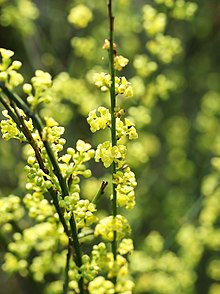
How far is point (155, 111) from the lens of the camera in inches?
158

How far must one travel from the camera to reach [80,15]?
279 cm

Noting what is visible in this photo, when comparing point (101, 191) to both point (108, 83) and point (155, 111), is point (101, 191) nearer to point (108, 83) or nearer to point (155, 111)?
point (108, 83)

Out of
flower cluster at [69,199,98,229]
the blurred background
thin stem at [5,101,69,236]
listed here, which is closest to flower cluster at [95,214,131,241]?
flower cluster at [69,199,98,229]

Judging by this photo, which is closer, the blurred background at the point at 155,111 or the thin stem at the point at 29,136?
the thin stem at the point at 29,136

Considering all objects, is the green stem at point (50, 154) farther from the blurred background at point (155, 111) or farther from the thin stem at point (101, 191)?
the blurred background at point (155, 111)

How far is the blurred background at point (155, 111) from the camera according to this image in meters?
2.71

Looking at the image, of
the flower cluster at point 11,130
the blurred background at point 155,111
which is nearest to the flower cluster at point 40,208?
the flower cluster at point 11,130

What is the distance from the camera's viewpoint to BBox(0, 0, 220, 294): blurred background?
2.71 m

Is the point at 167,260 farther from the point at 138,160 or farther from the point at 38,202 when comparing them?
the point at 38,202

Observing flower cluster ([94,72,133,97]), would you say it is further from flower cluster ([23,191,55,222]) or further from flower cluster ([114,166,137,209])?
flower cluster ([23,191,55,222])

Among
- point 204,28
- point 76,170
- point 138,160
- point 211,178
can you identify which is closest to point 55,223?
point 76,170

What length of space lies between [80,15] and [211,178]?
113 cm

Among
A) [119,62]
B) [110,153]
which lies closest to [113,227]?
[110,153]

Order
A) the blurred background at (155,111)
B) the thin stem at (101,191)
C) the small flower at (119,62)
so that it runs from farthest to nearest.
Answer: the blurred background at (155,111) → the thin stem at (101,191) → the small flower at (119,62)
